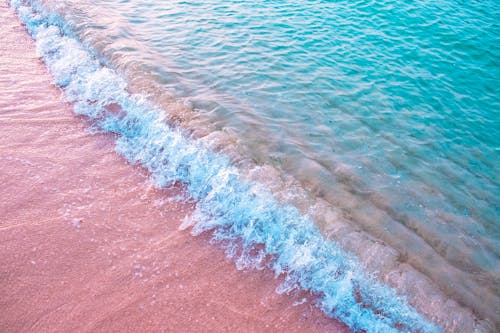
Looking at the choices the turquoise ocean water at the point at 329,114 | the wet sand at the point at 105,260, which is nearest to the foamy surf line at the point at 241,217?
the turquoise ocean water at the point at 329,114

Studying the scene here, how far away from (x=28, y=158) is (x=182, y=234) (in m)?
2.61

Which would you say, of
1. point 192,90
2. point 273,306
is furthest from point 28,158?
point 273,306

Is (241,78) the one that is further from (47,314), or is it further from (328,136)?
(47,314)

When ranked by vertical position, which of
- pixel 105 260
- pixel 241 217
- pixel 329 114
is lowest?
pixel 329 114

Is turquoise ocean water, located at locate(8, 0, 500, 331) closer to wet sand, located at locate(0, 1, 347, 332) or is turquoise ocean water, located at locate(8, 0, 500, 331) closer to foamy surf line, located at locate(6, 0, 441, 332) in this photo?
foamy surf line, located at locate(6, 0, 441, 332)

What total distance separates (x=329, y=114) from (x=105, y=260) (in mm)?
4657

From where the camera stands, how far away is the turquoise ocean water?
14.2ft

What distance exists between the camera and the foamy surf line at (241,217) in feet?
11.8

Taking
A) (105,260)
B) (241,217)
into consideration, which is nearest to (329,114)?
(241,217)

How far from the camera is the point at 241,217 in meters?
4.37

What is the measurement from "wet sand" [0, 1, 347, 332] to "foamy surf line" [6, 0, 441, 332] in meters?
0.18

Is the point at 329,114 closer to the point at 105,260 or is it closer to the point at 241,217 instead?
the point at 241,217

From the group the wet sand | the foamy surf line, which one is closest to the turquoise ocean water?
the foamy surf line

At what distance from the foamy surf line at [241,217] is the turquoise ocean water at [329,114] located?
3 cm
